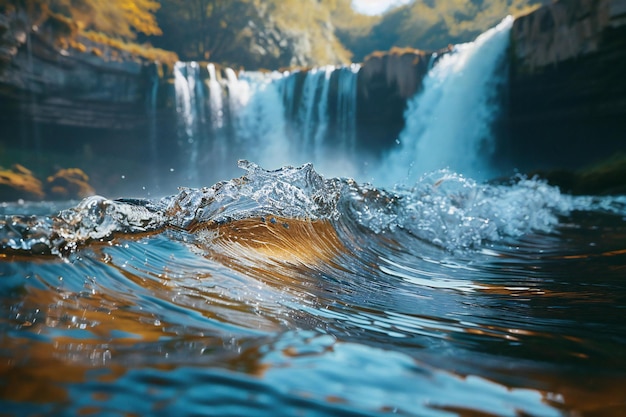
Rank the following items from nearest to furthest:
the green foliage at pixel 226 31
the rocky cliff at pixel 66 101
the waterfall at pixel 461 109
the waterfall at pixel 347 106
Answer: the waterfall at pixel 461 109, the rocky cliff at pixel 66 101, the waterfall at pixel 347 106, the green foliage at pixel 226 31

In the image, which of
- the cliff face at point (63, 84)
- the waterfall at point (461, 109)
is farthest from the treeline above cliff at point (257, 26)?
the waterfall at point (461, 109)

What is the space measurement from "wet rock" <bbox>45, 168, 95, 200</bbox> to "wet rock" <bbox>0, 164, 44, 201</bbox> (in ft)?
1.05

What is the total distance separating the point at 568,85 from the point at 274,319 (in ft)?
41.6

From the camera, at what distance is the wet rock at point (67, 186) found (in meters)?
14.9

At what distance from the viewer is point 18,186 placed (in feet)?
47.3

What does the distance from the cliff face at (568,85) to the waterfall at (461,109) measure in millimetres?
573

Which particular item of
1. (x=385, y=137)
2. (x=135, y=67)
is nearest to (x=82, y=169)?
(x=135, y=67)

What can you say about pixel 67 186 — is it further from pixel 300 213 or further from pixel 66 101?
pixel 300 213

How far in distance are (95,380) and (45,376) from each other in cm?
8

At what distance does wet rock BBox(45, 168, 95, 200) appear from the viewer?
A: 1487cm

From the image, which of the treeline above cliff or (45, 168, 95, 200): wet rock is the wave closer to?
(45, 168, 95, 200): wet rock

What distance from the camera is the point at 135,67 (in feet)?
53.4

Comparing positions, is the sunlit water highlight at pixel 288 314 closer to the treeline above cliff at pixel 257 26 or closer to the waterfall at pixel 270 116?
the waterfall at pixel 270 116

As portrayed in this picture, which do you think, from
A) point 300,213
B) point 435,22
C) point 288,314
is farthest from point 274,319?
point 435,22
